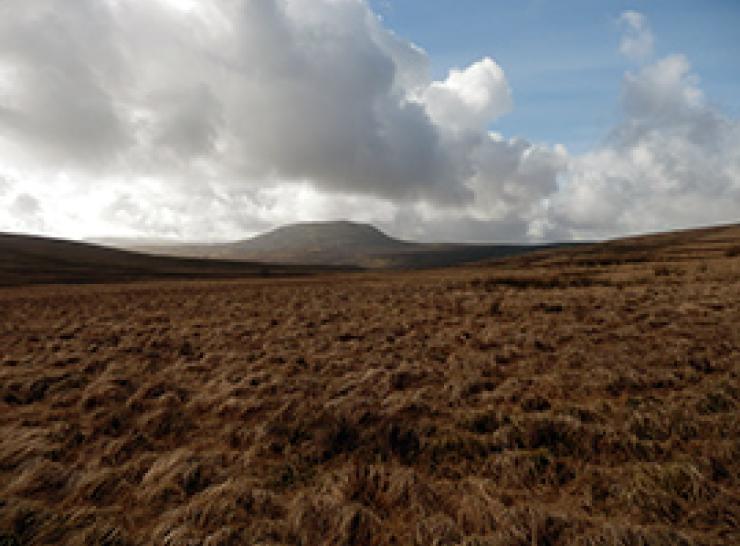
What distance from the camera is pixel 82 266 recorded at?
3735 inches

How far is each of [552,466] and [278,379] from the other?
662 centimetres

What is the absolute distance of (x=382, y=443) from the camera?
6234 mm

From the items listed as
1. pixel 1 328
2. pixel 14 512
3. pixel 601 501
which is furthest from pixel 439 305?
pixel 1 328

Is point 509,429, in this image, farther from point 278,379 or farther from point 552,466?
point 278,379

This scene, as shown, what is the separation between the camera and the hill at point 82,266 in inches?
2822

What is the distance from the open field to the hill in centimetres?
7425

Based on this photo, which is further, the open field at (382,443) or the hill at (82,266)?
the hill at (82,266)

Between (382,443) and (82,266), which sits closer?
(382,443)

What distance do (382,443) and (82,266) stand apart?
119420mm

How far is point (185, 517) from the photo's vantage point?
4430 millimetres

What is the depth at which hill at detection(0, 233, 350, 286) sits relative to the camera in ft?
235

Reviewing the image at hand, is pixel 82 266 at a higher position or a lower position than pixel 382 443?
higher

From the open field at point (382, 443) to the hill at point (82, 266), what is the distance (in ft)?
244

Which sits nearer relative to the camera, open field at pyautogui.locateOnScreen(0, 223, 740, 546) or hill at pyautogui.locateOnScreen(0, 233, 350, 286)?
open field at pyautogui.locateOnScreen(0, 223, 740, 546)
